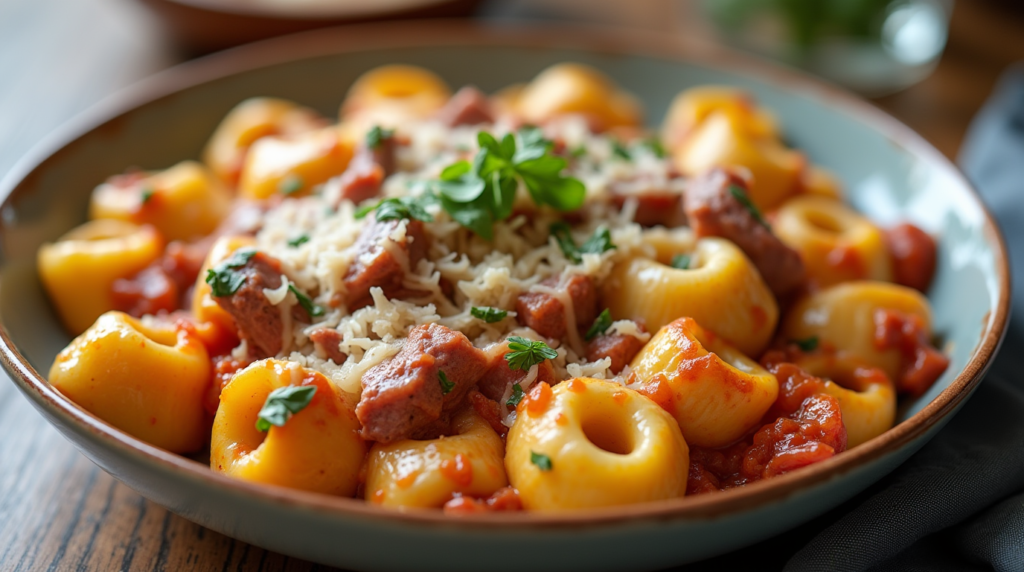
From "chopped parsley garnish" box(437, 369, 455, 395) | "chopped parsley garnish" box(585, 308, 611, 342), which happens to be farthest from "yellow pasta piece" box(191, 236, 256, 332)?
"chopped parsley garnish" box(585, 308, 611, 342)

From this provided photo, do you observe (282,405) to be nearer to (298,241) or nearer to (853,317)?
(298,241)

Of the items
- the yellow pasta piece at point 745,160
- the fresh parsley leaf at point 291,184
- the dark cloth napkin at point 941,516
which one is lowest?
the dark cloth napkin at point 941,516

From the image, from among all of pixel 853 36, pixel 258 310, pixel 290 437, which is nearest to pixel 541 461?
pixel 290 437

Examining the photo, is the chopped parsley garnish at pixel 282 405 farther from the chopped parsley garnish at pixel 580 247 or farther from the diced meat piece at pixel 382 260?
the chopped parsley garnish at pixel 580 247

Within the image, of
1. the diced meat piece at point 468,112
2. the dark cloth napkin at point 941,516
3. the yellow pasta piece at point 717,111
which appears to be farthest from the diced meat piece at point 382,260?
the yellow pasta piece at point 717,111

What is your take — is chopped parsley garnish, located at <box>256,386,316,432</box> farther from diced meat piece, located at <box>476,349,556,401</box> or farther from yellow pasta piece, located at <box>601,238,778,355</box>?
yellow pasta piece, located at <box>601,238,778,355</box>
